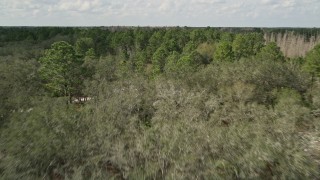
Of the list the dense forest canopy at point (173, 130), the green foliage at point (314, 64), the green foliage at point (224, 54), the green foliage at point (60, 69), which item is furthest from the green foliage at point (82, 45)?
the green foliage at point (314, 64)

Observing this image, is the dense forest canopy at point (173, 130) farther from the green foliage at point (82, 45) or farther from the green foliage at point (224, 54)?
the green foliage at point (82, 45)

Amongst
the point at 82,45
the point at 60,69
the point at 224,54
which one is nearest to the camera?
the point at 60,69

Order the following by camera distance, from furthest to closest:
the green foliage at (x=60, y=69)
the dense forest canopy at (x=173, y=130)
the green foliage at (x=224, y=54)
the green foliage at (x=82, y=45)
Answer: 1. the green foliage at (x=82, y=45)
2. the green foliage at (x=224, y=54)
3. the green foliage at (x=60, y=69)
4. the dense forest canopy at (x=173, y=130)

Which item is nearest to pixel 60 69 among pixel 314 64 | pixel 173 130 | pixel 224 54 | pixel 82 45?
pixel 224 54

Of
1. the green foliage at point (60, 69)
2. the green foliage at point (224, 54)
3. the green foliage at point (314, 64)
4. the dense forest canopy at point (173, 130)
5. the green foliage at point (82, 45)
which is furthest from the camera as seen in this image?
the green foliage at point (82, 45)

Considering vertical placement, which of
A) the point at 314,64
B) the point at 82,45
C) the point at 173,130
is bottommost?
the point at 82,45

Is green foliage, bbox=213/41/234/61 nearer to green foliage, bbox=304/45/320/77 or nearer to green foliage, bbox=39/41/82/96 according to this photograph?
green foliage, bbox=304/45/320/77

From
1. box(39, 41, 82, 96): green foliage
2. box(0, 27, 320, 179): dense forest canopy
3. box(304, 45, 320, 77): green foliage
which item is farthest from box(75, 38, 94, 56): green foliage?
box(304, 45, 320, 77): green foliage

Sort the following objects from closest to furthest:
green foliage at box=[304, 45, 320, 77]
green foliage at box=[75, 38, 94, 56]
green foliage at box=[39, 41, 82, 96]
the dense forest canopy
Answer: the dense forest canopy, green foliage at box=[304, 45, 320, 77], green foliage at box=[39, 41, 82, 96], green foliage at box=[75, 38, 94, 56]

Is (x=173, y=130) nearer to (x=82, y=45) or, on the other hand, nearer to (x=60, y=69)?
(x=60, y=69)

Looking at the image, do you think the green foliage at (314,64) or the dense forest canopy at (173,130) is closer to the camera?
the dense forest canopy at (173,130)

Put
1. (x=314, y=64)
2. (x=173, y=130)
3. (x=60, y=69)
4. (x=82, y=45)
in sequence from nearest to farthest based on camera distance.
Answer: (x=173, y=130) → (x=314, y=64) → (x=60, y=69) → (x=82, y=45)
